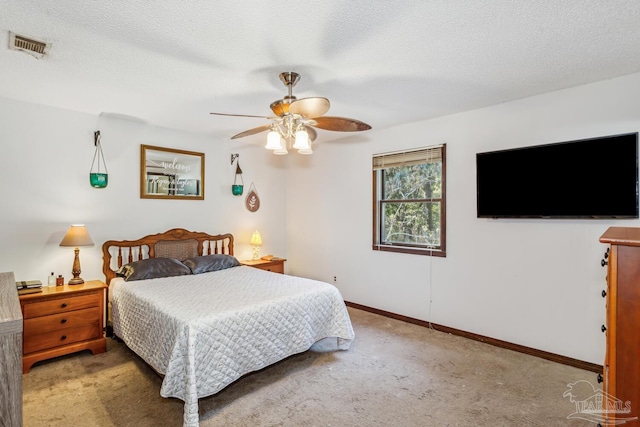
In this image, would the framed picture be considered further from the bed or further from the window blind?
the window blind

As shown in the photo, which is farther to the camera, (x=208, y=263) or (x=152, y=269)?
(x=208, y=263)

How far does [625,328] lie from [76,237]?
4.00 m

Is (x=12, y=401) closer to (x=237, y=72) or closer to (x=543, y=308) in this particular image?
(x=237, y=72)

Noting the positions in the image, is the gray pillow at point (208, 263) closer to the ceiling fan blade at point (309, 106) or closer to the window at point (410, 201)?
the window at point (410, 201)

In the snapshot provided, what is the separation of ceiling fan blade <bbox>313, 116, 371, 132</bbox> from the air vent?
1887mm

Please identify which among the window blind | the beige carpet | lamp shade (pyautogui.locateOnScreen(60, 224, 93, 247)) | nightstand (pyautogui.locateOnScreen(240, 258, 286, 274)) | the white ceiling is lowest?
the beige carpet

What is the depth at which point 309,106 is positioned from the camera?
2.18 meters

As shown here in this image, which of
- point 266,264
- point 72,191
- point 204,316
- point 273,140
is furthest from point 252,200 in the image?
point 204,316

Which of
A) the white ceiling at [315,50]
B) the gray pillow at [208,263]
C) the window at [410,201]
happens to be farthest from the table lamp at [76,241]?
the window at [410,201]

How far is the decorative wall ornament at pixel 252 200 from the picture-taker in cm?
498

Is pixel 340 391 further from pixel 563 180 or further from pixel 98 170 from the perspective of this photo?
pixel 98 170

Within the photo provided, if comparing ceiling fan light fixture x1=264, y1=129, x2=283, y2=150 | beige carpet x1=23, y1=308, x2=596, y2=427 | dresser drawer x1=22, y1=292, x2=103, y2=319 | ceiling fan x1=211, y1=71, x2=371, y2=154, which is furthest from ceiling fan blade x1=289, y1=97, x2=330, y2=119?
dresser drawer x1=22, y1=292, x2=103, y2=319

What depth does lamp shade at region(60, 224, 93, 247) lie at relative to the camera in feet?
10.2

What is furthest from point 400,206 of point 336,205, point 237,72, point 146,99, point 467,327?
point 146,99
